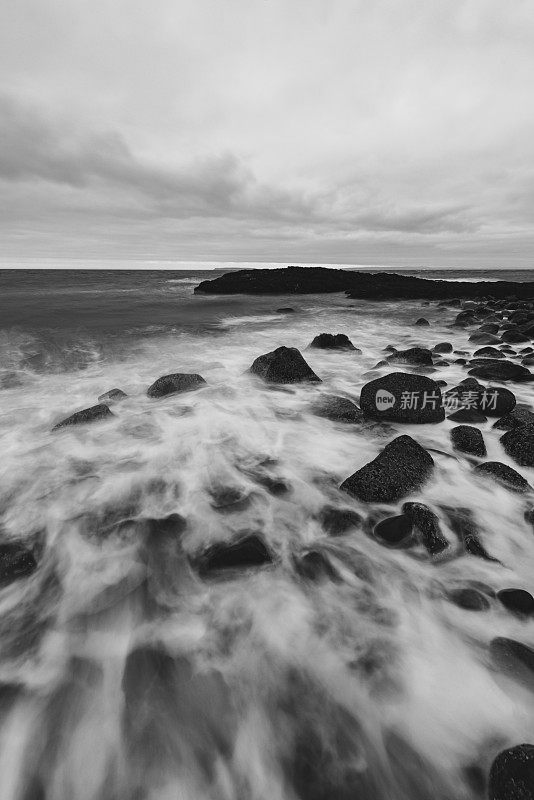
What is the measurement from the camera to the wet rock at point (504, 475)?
347 centimetres

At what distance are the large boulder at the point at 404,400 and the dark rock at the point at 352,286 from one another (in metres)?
22.8

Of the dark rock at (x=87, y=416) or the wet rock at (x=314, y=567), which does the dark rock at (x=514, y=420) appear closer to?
the wet rock at (x=314, y=567)

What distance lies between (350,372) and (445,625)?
5889 millimetres

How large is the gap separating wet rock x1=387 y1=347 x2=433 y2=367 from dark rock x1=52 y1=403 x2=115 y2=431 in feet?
20.1

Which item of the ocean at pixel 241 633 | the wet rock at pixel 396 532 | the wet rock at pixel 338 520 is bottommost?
the ocean at pixel 241 633

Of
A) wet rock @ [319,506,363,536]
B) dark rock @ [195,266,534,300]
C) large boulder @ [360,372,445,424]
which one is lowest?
wet rock @ [319,506,363,536]

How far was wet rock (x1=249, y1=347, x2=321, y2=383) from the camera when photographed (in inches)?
276

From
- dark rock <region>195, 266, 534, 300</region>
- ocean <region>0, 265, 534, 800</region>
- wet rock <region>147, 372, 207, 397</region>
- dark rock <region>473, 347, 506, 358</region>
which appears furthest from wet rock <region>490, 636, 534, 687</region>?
dark rock <region>195, 266, 534, 300</region>

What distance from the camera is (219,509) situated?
3.39 m

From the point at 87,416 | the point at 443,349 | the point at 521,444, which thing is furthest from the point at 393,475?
the point at 443,349

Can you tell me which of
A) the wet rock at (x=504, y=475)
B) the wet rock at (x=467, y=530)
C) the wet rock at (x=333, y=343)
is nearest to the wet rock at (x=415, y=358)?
the wet rock at (x=333, y=343)

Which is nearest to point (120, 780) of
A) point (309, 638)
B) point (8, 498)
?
point (309, 638)

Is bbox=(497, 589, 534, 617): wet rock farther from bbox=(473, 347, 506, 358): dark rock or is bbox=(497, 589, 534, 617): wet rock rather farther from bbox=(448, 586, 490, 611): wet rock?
bbox=(473, 347, 506, 358): dark rock

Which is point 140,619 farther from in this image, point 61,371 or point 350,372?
point 61,371
